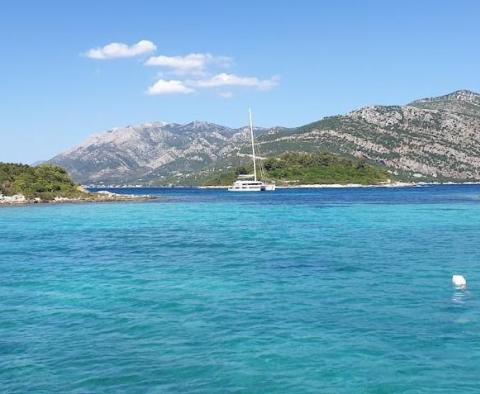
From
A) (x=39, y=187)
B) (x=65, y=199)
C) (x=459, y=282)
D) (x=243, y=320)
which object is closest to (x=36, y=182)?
(x=39, y=187)

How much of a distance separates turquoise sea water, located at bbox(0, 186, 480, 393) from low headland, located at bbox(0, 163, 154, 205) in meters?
113

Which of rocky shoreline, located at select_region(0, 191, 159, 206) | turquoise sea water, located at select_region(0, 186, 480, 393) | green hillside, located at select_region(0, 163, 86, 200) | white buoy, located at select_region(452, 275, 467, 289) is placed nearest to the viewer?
turquoise sea water, located at select_region(0, 186, 480, 393)

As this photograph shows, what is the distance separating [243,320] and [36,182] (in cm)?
15505

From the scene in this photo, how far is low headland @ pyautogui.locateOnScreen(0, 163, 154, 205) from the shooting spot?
512 ft

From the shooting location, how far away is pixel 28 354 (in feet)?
66.4

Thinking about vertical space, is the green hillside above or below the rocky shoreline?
above

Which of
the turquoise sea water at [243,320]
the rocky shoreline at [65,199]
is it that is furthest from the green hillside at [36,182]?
the turquoise sea water at [243,320]

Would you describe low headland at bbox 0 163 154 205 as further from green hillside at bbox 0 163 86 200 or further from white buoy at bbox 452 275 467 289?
white buoy at bbox 452 275 467 289

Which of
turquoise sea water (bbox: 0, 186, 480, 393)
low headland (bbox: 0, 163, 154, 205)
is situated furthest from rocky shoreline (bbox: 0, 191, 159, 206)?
turquoise sea water (bbox: 0, 186, 480, 393)

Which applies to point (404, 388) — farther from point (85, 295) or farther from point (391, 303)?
point (85, 295)

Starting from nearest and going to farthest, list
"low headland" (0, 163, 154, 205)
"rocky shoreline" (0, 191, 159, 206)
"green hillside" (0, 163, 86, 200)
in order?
"rocky shoreline" (0, 191, 159, 206), "low headland" (0, 163, 154, 205), "green hillside" (0, 163, 86, 200)

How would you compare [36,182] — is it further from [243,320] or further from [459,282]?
[243,320]

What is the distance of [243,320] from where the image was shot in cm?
2442

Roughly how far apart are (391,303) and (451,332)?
5300 mm
